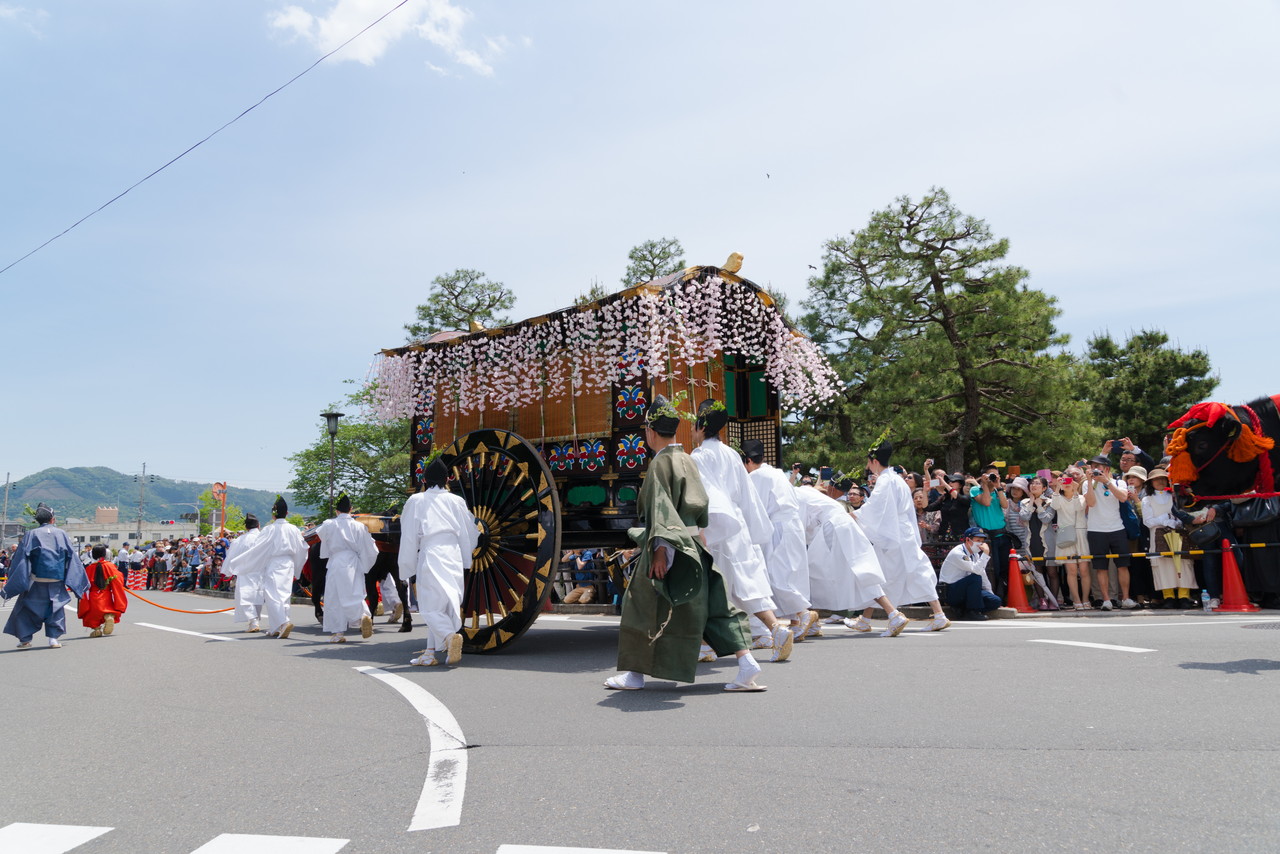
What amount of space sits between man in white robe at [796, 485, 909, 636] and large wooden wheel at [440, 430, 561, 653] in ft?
8.91

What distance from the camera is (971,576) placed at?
980cm

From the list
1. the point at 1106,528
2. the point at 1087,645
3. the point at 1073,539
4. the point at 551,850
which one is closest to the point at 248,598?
the point at 1087,645

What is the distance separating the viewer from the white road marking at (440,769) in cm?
329

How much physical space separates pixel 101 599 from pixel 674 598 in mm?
10085

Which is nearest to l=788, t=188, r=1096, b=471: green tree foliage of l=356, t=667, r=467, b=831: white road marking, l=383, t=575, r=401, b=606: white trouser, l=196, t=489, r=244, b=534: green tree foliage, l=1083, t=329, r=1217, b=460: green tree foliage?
l=1083, t=329, r=1217, b=460: green tree foliage

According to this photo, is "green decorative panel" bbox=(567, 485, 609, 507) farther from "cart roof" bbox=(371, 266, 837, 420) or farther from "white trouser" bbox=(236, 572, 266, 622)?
"white trouser" bbox=(236, 572, 266, 622)

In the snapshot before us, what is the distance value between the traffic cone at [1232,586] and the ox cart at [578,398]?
4.49 m

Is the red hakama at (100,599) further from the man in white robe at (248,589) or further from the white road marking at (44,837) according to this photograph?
the white road marking at (44,837)

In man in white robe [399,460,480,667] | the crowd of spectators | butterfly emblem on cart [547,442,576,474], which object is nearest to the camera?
man in white robe [399,460,480,667]

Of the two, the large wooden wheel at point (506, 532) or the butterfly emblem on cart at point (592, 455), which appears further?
the butterfly emblem on cart at point (592, 455)

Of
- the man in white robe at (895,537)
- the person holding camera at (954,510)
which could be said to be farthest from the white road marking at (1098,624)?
the person holding camera at (954,510)

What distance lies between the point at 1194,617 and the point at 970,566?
208cm

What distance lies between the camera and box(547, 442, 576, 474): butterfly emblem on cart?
26.7 feet

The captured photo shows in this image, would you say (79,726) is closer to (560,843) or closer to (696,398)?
(560,843)
